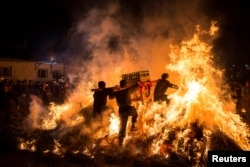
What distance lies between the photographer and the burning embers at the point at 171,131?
29.2 feet

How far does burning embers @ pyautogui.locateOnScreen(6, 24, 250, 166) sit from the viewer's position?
891 centimetres

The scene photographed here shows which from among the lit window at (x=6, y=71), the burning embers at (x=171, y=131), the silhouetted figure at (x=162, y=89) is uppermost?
the lit window at (x=6, y=71)

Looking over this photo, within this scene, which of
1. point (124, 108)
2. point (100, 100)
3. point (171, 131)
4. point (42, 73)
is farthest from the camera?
point (42, 73)

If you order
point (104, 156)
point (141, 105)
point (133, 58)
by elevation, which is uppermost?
point (133, 58)

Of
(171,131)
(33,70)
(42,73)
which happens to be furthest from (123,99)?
(42,73)

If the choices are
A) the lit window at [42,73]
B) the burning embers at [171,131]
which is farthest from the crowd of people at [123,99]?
the lit window at [42,73]

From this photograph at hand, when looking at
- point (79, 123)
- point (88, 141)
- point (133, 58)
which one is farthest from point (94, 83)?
point (88, 141)

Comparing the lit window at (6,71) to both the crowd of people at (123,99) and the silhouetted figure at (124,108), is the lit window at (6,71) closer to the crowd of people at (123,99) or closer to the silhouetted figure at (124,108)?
the crowd of people at (123,99)

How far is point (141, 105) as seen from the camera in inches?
464

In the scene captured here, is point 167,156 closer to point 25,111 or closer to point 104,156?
point 104,156

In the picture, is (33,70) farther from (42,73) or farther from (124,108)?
(124,108)

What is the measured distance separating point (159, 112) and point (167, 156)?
2.27 meters

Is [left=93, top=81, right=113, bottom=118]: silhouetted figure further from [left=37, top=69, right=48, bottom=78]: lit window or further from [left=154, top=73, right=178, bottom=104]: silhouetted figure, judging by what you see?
[left=37, top=69, right=48, bottom=78]: lit window

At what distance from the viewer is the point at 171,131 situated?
31.7 feet
